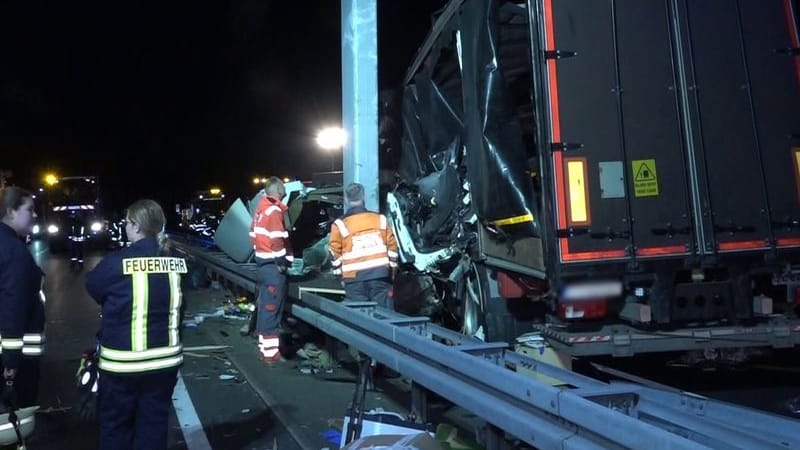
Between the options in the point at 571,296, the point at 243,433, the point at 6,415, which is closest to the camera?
the point at 6,415

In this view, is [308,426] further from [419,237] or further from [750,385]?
[750,385]

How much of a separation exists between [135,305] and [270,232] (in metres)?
4.19

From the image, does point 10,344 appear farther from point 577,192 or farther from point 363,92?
point 363,92

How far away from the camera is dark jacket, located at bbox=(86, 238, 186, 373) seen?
3.89m

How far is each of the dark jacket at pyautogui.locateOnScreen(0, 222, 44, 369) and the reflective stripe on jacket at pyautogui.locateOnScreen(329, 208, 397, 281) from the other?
309cm

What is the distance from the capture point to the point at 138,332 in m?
3.94

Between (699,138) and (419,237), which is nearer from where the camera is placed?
(699,138)

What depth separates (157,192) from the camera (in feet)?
208

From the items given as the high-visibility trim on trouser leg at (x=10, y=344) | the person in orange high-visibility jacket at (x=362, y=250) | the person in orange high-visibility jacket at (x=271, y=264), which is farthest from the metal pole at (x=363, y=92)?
the high-visibility trim on trouser leg at (x=10, y=344)

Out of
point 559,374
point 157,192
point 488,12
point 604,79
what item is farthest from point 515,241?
point 157,192

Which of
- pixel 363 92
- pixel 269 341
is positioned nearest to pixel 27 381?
pixel 269 341

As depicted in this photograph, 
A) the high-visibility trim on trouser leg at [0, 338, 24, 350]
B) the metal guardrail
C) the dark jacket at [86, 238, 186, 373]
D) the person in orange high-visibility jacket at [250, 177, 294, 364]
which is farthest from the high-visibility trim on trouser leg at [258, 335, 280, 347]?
the dark jacket at [86, 238, 186, 373]

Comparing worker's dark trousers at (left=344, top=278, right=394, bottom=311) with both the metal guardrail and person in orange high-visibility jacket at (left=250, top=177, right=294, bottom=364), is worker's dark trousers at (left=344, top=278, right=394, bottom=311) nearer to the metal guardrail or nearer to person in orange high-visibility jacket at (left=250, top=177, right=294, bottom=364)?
person in orange high-visibility jacket at (left=250, top=177, right=294, bottom=364)

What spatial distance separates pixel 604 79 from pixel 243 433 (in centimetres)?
371
